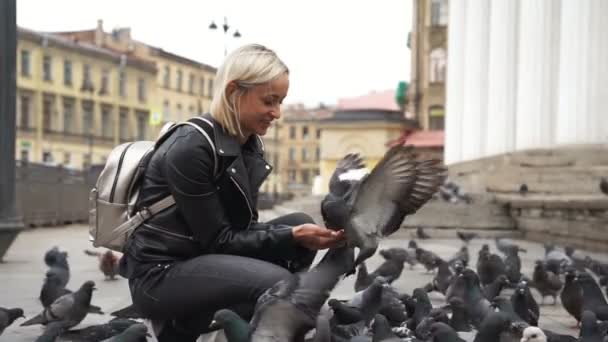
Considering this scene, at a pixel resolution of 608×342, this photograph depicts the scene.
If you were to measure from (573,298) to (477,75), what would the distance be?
20.5 metres

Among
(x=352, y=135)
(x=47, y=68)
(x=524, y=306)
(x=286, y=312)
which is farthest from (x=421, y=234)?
(x=47, y=68)

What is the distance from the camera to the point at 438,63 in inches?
2004

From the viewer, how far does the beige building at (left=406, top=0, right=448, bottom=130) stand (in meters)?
50.6

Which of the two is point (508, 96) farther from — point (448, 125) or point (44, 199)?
point (44, 199)

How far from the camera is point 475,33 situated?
26.8m

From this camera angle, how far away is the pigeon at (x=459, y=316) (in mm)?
6043

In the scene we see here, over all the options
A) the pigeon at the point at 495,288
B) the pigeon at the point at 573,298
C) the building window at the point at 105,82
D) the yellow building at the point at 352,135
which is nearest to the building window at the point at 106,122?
the building window at the point at 105,82

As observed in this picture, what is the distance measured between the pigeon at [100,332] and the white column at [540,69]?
1575cm

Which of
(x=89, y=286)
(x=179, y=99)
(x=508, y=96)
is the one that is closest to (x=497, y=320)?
(x=89, y=286)

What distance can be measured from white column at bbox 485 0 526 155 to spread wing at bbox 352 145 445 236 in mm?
19269

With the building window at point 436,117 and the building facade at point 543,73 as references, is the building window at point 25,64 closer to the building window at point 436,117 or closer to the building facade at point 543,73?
the building window at point 436,117

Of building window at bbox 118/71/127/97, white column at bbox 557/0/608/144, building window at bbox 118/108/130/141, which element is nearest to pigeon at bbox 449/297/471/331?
white column at bbox 557/0/608/144

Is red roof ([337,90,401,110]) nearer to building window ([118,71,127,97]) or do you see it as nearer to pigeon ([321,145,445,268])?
building window ([118,71,127,97])

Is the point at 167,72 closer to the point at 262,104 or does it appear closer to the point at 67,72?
the point at 67,72
